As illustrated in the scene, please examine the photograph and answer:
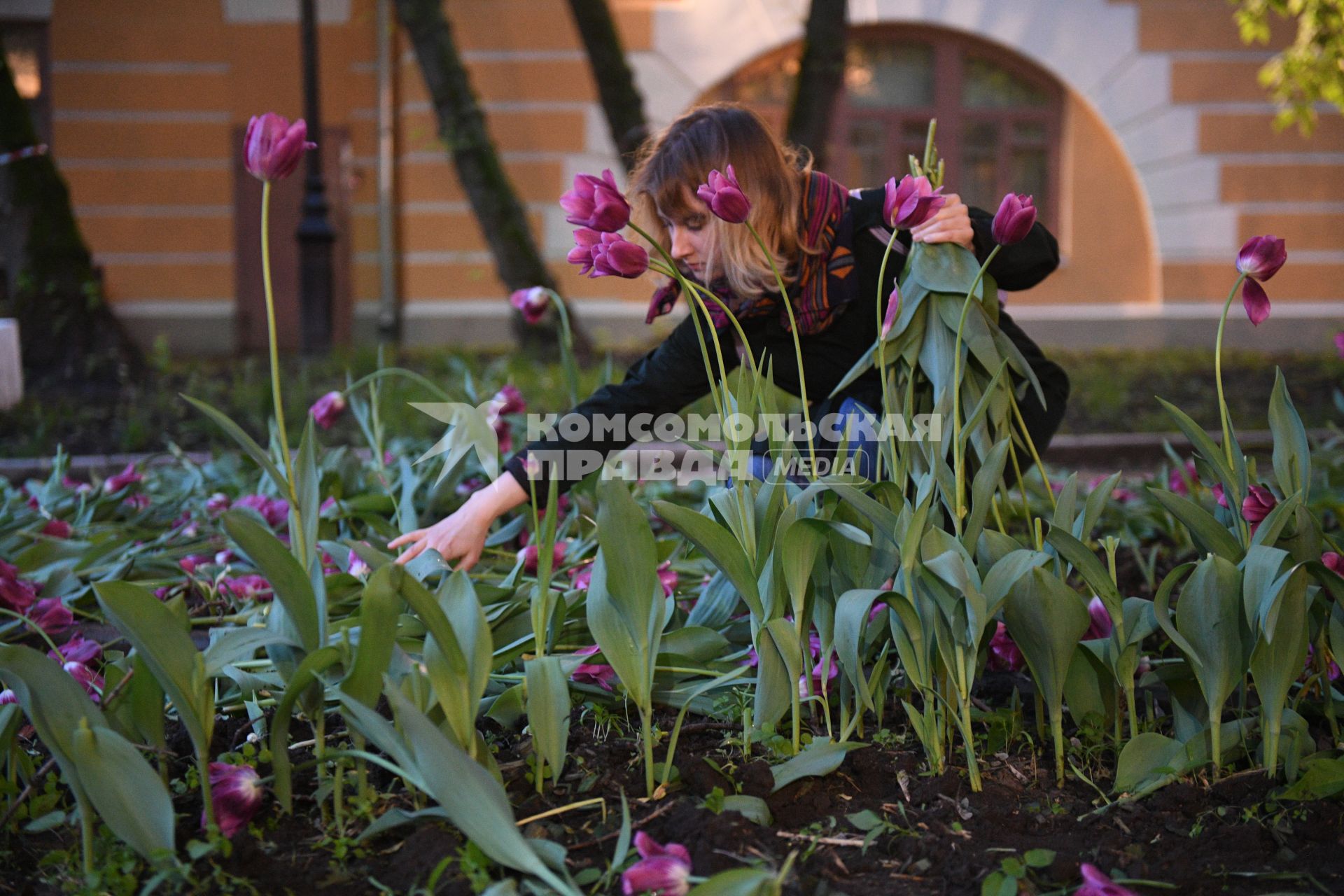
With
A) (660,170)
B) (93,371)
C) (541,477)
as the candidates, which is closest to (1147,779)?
(541,477)

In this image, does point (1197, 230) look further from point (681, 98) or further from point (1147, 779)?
point (1147, 779)

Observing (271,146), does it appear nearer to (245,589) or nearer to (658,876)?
(658,876)

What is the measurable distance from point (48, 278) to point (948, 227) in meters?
5.40

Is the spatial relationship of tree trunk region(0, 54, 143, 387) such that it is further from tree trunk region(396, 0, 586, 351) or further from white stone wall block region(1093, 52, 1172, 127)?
white stone wall block region(1093, 52, 1172, 127)

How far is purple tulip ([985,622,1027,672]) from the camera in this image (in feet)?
5.67

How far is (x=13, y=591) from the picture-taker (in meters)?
1.87

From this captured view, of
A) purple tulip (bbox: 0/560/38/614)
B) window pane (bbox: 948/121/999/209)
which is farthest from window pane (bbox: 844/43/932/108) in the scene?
purple tulip (bbox: 0/560/38/614)

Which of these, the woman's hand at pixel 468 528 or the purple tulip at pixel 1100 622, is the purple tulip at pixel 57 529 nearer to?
the woman's hand at pixel 468 528

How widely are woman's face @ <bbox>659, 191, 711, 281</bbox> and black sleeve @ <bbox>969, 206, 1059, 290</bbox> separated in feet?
1.43

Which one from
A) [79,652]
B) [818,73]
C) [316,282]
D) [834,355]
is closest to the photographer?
[79,652]

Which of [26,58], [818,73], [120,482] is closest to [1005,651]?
[120,482]

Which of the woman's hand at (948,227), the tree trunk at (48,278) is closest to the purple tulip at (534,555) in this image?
the woman's hand at (948,227)

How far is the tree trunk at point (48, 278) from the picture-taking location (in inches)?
219

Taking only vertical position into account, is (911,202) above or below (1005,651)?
above
